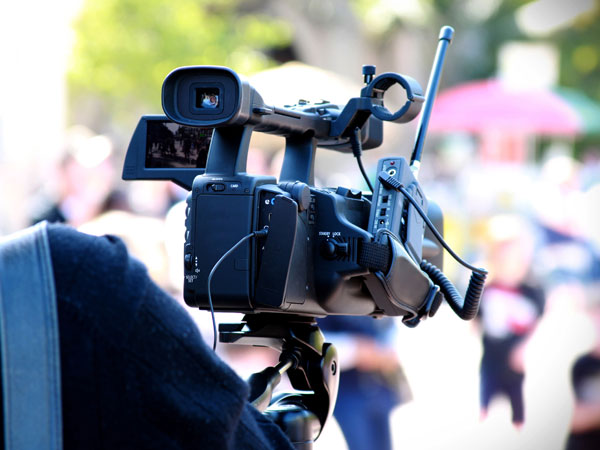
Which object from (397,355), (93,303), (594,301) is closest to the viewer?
(93,303)


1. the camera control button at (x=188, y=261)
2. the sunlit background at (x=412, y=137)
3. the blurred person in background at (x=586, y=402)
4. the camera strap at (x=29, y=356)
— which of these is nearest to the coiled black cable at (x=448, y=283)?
the sunlit background at (x=412, y=137)

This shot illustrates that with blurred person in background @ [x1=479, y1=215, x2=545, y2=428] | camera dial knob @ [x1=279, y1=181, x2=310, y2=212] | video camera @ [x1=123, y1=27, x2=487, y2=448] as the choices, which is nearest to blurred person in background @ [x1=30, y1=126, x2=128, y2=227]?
blurred person in background @ [x1=479, y1=215, x2=545, y2=428]

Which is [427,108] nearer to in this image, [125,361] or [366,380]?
[125,361]

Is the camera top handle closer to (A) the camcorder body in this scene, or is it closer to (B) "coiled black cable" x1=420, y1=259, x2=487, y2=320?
(A) the camcorder body

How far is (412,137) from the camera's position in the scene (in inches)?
678

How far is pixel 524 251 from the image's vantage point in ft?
16.9

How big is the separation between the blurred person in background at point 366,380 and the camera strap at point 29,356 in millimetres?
3559

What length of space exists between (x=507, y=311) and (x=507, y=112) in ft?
31.7

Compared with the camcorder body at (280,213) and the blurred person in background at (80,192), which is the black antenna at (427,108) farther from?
the blurred person in background at (80,192)

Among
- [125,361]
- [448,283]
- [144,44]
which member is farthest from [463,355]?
[144,44]

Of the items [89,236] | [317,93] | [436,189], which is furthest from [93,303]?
[436,189]

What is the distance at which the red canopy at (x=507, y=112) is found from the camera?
46.1 ft

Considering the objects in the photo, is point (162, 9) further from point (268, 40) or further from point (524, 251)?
point (524, 251)

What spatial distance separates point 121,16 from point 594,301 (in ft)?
29.5
